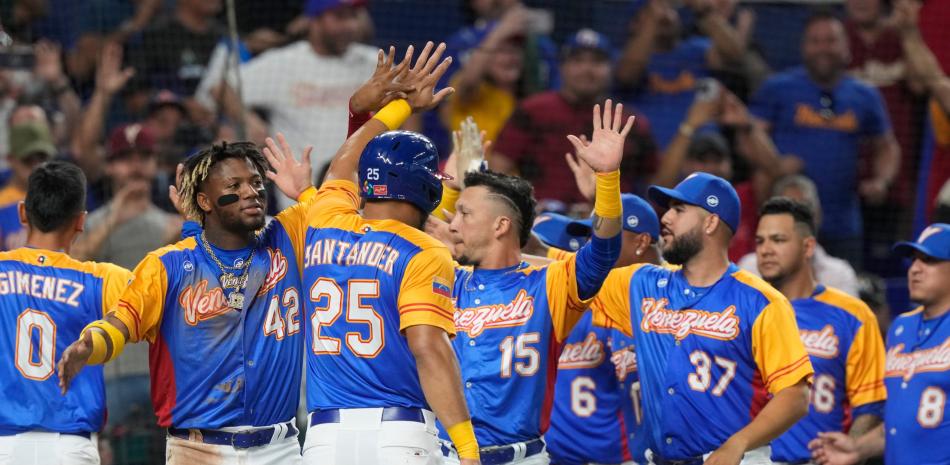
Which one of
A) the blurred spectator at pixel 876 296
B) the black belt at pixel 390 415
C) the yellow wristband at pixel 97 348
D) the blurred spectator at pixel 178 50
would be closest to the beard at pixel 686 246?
the black belt at pixel 390 415

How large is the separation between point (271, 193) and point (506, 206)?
3.49 meters

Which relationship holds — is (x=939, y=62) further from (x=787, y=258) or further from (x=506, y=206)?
(x=506, y=206)

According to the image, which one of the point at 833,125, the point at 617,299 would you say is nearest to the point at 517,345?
the point at 617,299

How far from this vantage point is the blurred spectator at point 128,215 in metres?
8.80

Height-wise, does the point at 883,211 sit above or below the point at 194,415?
above

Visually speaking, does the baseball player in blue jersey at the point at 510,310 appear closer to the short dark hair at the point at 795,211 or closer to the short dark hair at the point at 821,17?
the short dark hair at the point at 795,211

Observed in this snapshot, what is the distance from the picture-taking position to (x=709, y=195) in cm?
630

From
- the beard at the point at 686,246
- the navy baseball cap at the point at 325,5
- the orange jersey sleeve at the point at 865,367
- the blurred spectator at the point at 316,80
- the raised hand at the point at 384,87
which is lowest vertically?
the orange jersey sleeve at the point at 865,367

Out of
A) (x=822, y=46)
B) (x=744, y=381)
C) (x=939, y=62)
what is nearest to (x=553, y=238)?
(x=744, y=381)

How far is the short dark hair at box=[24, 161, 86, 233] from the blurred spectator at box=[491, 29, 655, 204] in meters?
4.65

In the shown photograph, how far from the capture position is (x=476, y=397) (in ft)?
19.7

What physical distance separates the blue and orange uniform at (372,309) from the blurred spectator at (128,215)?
373 centimetres

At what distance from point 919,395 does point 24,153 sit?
628 centimetres

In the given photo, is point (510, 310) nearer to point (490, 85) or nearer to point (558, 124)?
point (558, 124)
